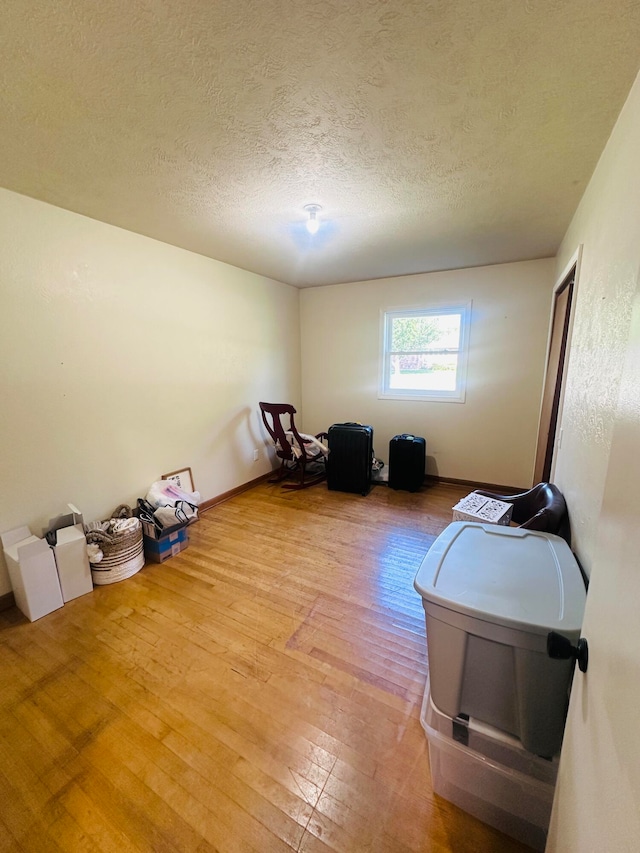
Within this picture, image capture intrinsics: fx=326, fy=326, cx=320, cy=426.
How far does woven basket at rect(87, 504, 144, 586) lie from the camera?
228 centimetres

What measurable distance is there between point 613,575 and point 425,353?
12.4ft

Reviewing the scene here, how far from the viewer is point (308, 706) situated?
1.46m

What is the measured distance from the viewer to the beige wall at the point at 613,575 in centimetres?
47

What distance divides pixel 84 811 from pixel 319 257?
383 cm

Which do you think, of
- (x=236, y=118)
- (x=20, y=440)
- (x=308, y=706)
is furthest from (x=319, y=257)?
(x=308, y=706)

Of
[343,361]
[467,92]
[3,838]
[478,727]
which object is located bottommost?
[3,838]

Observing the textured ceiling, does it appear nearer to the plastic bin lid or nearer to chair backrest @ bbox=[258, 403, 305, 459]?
the plastic bin lid

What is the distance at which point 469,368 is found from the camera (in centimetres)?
383

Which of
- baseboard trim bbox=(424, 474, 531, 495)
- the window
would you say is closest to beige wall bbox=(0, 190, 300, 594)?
the window

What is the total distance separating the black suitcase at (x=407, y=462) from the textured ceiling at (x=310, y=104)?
2.27 metres

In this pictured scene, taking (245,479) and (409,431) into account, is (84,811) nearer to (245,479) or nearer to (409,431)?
(245,479)

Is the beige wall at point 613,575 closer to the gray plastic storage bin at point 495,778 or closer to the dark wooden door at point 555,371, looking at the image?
the gray plastic storage bin at point 495,778

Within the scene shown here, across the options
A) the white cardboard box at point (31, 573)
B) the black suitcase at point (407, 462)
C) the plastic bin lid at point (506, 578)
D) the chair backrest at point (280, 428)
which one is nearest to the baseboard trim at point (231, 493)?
the chair backrest at point (280, 428)

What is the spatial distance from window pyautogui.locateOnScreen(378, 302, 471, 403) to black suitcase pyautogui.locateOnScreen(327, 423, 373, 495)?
933 millimetres
